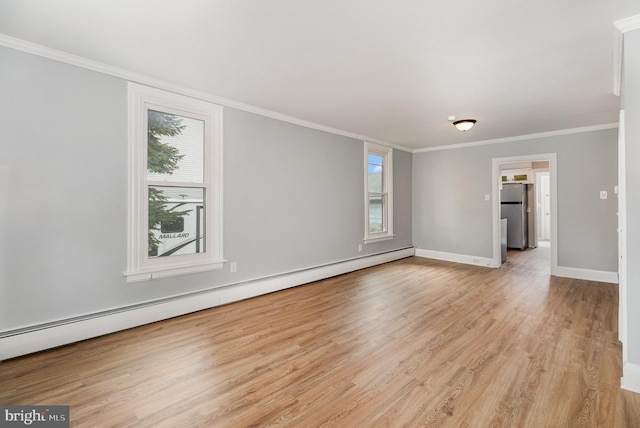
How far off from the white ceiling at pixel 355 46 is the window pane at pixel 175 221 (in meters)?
1.21

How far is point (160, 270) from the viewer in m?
3.02

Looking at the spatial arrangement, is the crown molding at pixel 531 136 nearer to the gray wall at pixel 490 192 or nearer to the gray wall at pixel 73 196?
the gray wall at pixel 490 192

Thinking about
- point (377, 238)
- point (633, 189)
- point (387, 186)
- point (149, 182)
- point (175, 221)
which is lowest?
point (377, 238)

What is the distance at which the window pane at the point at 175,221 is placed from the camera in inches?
121

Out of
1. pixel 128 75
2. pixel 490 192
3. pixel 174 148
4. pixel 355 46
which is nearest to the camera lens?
pixel 355 46

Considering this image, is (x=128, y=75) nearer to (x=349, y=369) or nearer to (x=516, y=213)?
(x=349, y=369)

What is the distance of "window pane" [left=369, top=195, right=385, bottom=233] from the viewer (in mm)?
5978

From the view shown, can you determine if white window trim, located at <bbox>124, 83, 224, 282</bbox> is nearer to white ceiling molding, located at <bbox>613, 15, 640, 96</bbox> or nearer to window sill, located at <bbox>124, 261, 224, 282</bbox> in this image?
window sill, located at <bbox>124, 261, 224, 282</bbox>

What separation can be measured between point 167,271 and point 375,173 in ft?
14.3

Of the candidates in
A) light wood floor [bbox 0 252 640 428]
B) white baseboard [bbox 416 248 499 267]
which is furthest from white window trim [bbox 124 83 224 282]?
white baseboard [bbox 416 248 499 267]

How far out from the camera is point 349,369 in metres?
2.17

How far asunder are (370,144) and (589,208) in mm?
3764

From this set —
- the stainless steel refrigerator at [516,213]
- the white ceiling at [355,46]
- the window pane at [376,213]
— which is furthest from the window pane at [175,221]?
the stainless steel refrigerator at [516,213]

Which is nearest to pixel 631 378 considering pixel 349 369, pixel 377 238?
pixel 349 369
